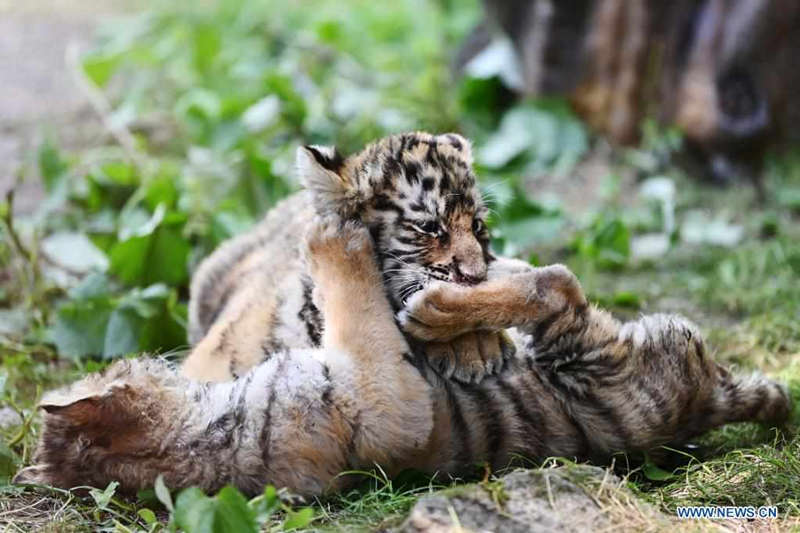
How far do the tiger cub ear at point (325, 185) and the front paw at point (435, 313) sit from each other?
49 centimetres

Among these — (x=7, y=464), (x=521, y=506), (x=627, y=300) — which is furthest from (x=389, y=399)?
(x=627, y=300)

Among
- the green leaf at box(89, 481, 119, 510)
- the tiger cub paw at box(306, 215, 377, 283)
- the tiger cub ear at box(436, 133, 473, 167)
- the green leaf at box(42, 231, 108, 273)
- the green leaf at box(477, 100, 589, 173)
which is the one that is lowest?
the green leaf at box(89, 481, 119, 510)

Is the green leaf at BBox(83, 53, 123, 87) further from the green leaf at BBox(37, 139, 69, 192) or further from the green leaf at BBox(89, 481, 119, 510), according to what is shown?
the green leaf at BBox(89, 481, 119, 510)

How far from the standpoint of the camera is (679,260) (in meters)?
5.80

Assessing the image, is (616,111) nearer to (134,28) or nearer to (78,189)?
(78,189)

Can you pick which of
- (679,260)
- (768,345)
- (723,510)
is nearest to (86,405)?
(723,510)

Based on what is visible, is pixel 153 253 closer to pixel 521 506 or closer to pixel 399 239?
pixel 399 239

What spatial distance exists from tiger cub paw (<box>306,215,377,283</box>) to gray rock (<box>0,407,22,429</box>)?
1.37 m

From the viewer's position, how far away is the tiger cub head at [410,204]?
3.51 metres

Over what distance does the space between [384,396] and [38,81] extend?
6.50m

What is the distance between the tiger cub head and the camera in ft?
11.5

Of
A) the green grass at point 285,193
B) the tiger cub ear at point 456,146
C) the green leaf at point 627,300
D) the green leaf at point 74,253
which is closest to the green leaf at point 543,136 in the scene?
the green grass at point 285,193

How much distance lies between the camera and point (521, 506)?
2838 mm

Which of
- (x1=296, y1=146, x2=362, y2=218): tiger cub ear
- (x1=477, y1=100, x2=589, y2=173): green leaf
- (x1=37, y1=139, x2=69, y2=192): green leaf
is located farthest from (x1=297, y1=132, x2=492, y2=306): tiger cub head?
(x1=477, y1=100, x2=589, y2=173): green leaf
